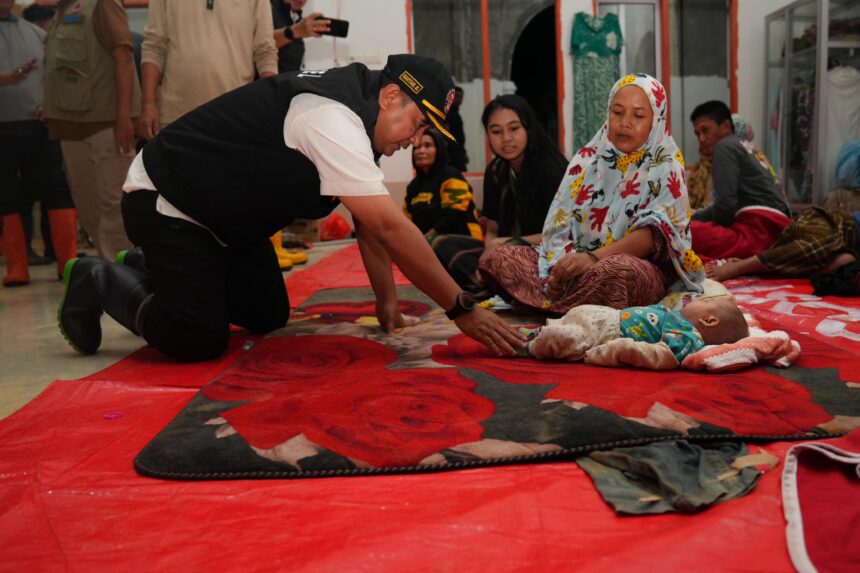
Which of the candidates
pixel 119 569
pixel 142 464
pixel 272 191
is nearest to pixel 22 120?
pixel 272 191

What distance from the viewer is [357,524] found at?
1.08 m

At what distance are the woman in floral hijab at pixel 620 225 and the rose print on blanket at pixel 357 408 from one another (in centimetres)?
68

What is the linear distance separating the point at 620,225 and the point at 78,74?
106 inches

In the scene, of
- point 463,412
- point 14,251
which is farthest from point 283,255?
point 463,412

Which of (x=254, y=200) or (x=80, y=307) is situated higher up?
(x=254, y=200)

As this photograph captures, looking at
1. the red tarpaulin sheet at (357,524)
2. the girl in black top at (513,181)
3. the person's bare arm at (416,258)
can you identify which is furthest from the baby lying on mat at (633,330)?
the girl in black top at (513,181)

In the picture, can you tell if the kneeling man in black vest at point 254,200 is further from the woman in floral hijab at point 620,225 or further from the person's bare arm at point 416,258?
the woman in floral hijab at point 620,225

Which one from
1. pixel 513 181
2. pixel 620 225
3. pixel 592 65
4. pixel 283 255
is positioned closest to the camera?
pixel 620 225

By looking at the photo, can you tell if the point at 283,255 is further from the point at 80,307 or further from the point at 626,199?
the point at 626,199

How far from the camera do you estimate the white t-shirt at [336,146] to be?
1.67 metres

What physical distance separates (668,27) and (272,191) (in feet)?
19.8

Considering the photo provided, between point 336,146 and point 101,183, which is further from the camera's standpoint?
point 101,183

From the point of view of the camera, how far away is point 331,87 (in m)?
1.76

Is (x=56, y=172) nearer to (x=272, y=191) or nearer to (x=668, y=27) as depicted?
(x=272, y=191)
